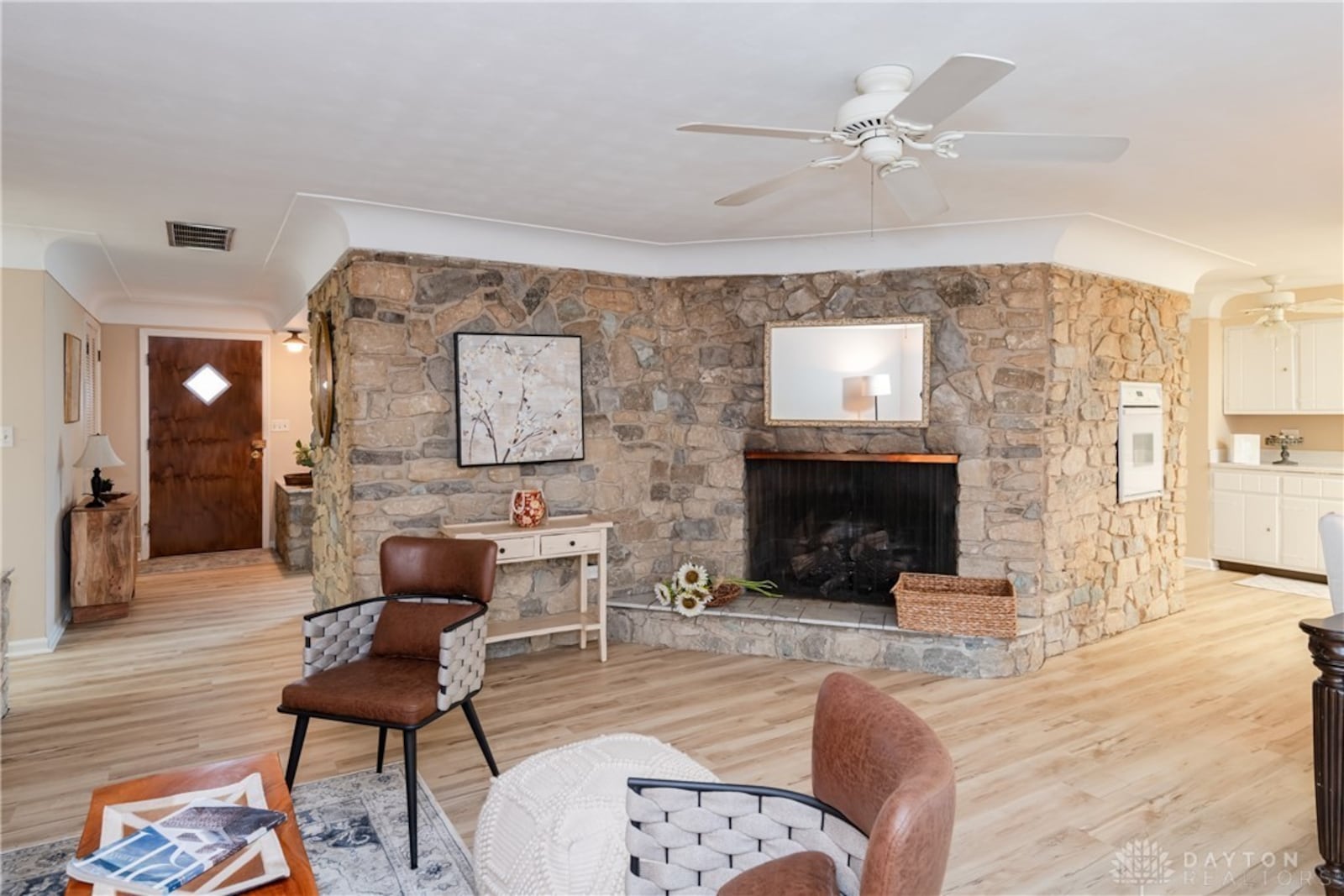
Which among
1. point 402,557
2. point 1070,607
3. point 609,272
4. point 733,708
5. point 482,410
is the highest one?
point 609,272

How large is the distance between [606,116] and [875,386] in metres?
2.51

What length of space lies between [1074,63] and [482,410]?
126 inches

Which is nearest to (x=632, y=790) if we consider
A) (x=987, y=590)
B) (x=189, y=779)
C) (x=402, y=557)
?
(x=189, y=779)

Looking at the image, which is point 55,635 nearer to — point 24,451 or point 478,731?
point 24,451

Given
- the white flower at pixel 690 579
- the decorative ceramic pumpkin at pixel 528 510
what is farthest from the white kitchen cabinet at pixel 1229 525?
the decorative ceramic pumpkin at pixel 528 510

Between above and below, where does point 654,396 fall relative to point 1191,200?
below

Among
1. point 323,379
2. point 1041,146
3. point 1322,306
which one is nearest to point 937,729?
point 1041,146

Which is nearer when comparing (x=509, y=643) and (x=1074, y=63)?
(x=1074, y=63)

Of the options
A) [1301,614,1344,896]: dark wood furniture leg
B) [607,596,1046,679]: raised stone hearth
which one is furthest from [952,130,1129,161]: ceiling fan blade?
[607,596,1046,679]: raised stone hearth

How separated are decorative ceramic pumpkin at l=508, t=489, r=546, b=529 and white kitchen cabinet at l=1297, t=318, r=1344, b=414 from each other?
611 cm

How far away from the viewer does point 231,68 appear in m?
2.34

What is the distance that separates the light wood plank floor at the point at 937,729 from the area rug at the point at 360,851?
120 mm

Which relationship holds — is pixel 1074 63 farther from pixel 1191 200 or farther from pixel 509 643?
pixel 509 643

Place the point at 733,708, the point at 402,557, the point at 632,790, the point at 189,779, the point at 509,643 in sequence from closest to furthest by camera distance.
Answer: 1. the point at 632,790
2. the point at 189,779
3. the point at 402,557
4. the point at 733,708
5. the point at 509,643
